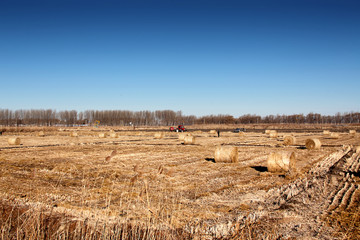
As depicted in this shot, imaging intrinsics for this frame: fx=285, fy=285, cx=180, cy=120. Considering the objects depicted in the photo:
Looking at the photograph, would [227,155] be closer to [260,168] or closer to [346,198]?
[260,168]

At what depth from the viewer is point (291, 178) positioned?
11.7 metres

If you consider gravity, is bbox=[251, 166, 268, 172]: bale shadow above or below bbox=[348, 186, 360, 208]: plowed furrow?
below

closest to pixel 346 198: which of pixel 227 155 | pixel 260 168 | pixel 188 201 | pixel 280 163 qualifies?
pixel 280 163

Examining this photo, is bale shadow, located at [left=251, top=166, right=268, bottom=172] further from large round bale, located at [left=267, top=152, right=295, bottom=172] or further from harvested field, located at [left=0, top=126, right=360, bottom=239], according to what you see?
large round bale, located at [left=267, top=152, right=295, bottom=172]

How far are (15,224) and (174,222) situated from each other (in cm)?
357

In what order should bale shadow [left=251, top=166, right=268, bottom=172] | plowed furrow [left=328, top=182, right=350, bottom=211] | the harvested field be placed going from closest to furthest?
the harvested field, plowed furrow [left=328, top=182, right=350, bottom=211], bale shadow [left=251, top=166, right=268, bottom=172]

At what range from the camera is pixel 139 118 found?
18225 centimetres

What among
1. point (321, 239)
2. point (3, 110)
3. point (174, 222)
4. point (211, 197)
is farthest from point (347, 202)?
point (3, 110)

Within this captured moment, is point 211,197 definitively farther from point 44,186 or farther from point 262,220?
point 44,186

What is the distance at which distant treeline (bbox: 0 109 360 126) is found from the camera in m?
168

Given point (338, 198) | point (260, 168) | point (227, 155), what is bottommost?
point (260, 168)

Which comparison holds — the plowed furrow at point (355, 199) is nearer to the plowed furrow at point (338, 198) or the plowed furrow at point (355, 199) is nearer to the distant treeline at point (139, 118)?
the plowed furrow at point (338, 198)

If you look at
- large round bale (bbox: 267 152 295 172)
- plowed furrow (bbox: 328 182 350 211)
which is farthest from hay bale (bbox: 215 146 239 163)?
plowed furrow (bbox: 328 182 350 211)

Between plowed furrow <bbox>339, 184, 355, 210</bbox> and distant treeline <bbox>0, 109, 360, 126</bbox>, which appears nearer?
plowed furrow <bbox>339, 184, 355, 210</bbox>
